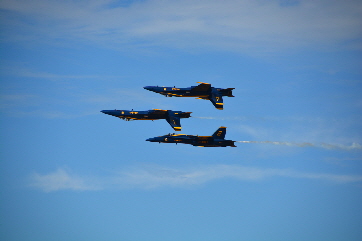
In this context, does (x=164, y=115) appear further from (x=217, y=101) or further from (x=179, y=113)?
(x=217, y=101)

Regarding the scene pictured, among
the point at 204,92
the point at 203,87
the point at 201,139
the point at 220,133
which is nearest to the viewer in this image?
the point at 201,139

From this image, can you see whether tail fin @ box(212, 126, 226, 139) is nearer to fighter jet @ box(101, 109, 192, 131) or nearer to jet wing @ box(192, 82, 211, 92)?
fighter jet @ box(101, 109, 192, 131)

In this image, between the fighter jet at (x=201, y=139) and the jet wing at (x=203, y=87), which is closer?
the fighter jet at (x=201, y=139)

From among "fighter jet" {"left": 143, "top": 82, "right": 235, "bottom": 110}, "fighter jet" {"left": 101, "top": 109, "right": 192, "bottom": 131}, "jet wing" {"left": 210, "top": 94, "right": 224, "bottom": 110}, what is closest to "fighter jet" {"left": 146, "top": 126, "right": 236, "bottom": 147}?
"fighter jet" {"left": 101, "top": 109, "right": 192, "bottom": 131}

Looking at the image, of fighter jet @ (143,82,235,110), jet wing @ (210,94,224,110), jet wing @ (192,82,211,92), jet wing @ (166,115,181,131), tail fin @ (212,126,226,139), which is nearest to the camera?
jet wing @ (192,82,211,92)

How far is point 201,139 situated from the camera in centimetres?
14138

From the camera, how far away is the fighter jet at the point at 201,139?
462 ft

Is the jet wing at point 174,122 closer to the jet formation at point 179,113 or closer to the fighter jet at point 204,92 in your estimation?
the jet formation at point 179,113

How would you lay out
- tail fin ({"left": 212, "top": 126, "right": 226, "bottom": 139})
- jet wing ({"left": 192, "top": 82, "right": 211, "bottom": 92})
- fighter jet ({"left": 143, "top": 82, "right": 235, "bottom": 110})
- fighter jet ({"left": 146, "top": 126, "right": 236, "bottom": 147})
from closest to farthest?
fighter jet ({"left": 146, "top": 126, "right": 236, "bottom": 147})
jet wing ({"left": 192, "top": 82, "right": 211, "bottom": 92})
tail fin ({"left": 212, "top": 126, "right": 226, "bottom": 139})
fighter jet ({"left": 143, "top": 82, "right": 235, "bottom": 110})

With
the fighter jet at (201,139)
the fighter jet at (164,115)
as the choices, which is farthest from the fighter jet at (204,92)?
the fighter jet at (201,139)

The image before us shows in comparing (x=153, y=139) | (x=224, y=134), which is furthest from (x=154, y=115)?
(x=224, y=134)

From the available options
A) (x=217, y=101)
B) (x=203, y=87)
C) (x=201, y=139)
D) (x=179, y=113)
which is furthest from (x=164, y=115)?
(x=217, y=101)

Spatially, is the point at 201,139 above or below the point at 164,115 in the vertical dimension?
below

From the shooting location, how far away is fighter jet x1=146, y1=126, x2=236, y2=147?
141 meters
